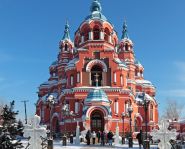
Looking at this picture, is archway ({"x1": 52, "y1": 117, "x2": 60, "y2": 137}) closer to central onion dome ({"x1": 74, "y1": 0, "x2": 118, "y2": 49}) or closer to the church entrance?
the church entrance

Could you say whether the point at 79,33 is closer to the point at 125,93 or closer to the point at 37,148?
the point at 125,93

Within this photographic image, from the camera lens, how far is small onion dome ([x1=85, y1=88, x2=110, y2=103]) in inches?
1606

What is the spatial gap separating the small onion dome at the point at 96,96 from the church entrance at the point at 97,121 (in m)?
1.60

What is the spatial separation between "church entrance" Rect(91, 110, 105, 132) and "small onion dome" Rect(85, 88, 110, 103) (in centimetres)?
160

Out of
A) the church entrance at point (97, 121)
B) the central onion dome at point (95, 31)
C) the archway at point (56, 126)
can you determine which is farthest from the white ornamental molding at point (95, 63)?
the archway at point (56, 126)

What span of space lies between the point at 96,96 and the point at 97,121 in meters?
2.91

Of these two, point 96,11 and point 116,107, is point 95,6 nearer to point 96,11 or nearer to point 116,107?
point 96,11

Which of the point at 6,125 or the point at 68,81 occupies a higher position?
the point at 68,81

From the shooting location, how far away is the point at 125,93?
44531 mm

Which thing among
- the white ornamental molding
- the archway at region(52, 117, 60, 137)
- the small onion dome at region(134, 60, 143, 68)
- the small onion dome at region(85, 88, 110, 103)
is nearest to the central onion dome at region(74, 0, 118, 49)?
the white ornamental molding

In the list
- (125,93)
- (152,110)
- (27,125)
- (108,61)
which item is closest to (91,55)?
(108,61)

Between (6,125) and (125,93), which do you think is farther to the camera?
(125,93)

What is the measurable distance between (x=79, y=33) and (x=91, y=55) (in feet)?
16.5

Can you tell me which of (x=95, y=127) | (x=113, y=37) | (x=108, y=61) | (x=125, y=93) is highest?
(x=113, y=37)
